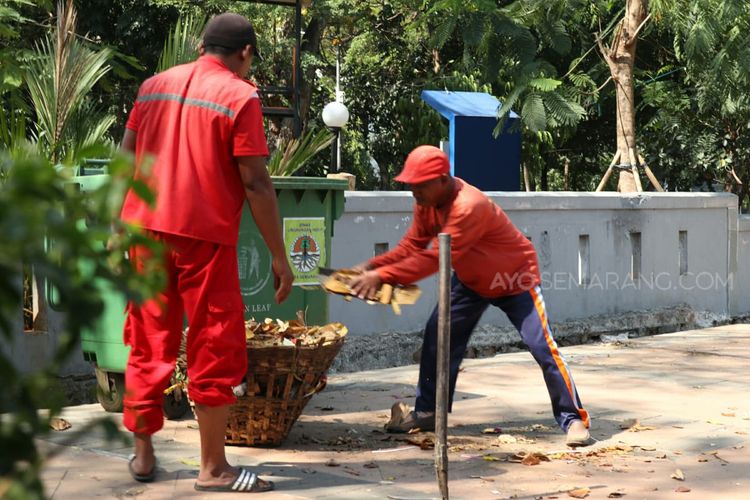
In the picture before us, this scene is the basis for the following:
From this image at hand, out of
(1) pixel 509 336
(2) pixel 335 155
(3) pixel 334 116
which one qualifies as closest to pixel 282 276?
(1) pixel 509 336

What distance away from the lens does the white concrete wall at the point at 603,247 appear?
34.1 feet

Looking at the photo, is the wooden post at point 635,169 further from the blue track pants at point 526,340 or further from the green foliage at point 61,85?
the blue track pants at point 526,340

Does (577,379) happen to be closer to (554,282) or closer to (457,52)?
(554,282)

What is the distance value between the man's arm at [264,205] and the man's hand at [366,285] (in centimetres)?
63

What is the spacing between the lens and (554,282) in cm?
1218

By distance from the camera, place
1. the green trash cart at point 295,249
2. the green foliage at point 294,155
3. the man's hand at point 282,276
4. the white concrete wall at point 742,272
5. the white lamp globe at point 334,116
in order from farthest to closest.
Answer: the white lamp globe at point 334,116
the white concrete wall at point 742,272
the green foliage at point 294,155
the green trash cart at point 295,249
the man's hand at point 282,276

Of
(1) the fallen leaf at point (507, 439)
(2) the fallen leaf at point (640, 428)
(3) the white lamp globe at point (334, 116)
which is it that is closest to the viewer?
(1) the fallen leaf at point (507, 439)

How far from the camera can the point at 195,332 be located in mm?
4895

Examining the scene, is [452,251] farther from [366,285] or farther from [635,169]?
[635,169]

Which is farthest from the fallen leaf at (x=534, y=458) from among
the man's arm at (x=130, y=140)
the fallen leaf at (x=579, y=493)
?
the man's arm at (x=130, y=140)

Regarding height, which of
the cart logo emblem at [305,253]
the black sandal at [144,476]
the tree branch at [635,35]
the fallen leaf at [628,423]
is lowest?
the fallen leaf at [628,423]

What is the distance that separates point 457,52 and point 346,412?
17.4 meters

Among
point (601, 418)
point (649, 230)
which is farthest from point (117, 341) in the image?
point (649, 230)

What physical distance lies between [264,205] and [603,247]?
27.4ft
